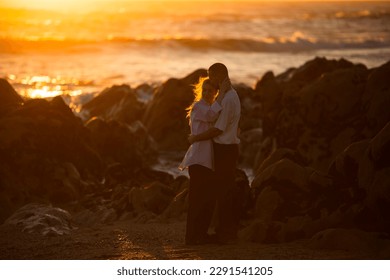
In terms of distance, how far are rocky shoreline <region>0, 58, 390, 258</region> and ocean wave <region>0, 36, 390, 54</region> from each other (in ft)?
78.5

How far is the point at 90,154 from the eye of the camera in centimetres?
1292

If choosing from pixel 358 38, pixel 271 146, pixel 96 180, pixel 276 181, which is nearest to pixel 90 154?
pixel 96 180

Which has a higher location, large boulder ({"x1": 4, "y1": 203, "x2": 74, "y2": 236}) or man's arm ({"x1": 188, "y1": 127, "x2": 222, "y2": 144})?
man's arm ({"x1": 188, "y1": 127, "x2": 222, "y2": 144})

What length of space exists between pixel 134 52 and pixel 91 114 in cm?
2222

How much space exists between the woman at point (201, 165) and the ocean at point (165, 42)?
15.9 meters

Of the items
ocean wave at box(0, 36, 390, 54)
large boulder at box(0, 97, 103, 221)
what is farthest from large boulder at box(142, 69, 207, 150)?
ocean wave at box(0, 36, 390, 54)

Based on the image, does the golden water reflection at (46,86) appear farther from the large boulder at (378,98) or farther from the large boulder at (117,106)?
the large boulder at (378,98)

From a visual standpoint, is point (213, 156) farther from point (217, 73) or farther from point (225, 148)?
point (217, 73)

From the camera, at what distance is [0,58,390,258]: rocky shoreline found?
809 centimetres

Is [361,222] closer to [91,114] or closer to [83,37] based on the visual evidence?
[91,114]

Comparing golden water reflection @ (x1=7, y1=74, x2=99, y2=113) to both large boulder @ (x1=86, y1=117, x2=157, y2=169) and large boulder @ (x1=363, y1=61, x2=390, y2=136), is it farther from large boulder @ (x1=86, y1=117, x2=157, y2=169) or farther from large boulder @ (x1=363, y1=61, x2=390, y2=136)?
large boulder @ (x1=363, y1=61, x2=390, y2=136)

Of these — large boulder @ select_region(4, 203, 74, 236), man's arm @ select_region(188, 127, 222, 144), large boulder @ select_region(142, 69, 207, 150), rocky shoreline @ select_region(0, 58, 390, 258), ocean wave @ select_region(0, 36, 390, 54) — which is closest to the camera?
man's arm @ select_region(188, 127, 222, 144)

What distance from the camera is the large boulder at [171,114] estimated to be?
1655 centimetres

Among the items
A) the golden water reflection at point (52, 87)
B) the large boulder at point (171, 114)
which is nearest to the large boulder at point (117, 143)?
the large boulder at point (171, 114)
